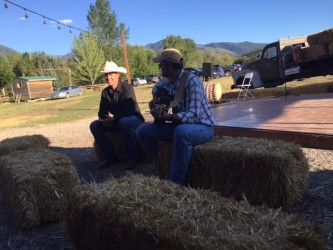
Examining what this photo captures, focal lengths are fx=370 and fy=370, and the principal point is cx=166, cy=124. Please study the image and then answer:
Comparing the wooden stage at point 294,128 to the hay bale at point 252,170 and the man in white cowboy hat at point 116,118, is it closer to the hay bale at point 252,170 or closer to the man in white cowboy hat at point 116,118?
the hay bale at point 252,170

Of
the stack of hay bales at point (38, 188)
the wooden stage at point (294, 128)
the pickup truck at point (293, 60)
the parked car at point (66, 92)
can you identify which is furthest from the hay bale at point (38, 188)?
the parked car at point (66, 92)

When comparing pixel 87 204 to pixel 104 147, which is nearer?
pixel 87 204

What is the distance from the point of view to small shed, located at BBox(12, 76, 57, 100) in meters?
48.1

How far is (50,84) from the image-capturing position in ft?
167

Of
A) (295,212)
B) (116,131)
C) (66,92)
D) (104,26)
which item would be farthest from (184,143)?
(104,26)

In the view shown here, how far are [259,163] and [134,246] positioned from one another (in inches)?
61.7

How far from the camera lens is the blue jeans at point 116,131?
201 inches

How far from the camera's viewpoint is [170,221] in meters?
1.86

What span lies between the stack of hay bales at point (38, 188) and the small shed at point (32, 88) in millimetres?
46464

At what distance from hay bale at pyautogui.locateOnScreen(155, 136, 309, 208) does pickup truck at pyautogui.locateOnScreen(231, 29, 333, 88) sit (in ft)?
30.6

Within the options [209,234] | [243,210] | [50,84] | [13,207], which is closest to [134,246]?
[209,234]

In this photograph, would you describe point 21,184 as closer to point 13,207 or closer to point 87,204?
point 13,207

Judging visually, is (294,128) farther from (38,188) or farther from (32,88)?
(32,88)

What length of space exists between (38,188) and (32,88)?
4836cm
